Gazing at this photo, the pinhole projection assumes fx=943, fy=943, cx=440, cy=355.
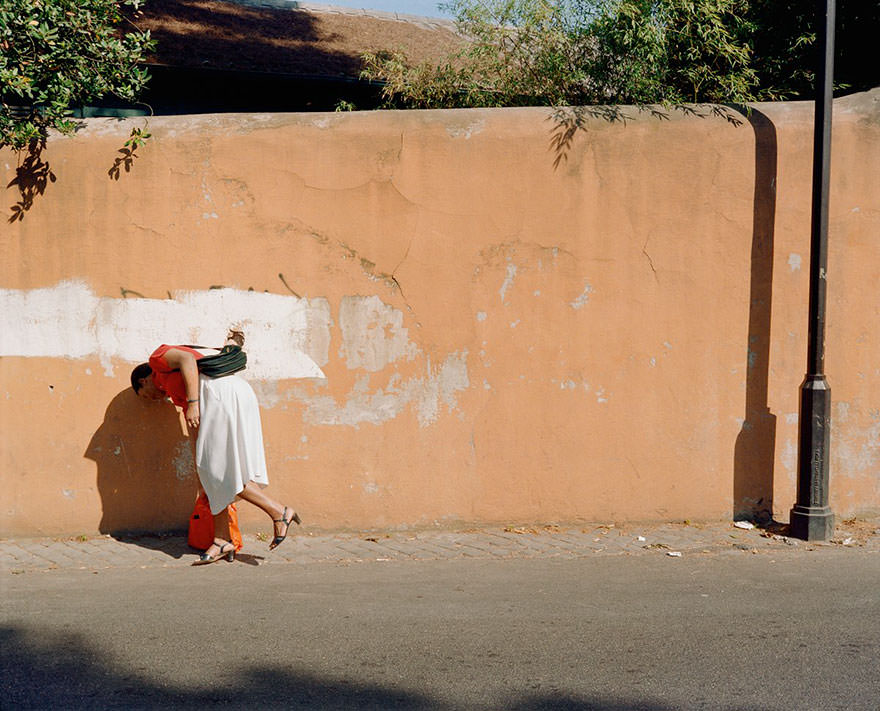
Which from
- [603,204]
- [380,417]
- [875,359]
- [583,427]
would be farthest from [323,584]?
[875,359]

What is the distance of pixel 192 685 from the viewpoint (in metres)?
4.39

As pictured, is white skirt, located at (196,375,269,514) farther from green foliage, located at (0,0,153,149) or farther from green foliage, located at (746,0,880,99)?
green foliage, located at (746,0,880,99)

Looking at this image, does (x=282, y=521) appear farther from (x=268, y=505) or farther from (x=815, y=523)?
(x=815, y=523)

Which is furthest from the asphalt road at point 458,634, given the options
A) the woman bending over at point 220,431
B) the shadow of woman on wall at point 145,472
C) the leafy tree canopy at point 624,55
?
the leafy tree canopy at point 624,55

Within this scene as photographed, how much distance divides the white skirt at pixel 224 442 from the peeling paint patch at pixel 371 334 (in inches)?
37.7

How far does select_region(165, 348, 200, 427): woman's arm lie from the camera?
641 centimetres

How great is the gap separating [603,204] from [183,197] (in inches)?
124

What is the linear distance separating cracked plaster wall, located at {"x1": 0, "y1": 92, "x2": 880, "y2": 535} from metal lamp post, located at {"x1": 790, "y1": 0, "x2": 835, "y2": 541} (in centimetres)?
39

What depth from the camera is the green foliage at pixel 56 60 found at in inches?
263

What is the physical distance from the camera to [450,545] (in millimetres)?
6992

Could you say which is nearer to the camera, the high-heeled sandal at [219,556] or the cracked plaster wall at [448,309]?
the high-heeled sandal at [219,556]

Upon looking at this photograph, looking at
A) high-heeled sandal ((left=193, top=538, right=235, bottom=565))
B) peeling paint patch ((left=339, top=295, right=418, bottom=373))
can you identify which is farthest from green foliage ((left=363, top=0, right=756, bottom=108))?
high-heeled sandal ((left=193, top=538, right=235, bottom=565))

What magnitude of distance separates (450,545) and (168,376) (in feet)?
7.80

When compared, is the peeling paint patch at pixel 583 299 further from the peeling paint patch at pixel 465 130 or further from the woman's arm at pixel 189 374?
the woman's arm at pixel 189 374
